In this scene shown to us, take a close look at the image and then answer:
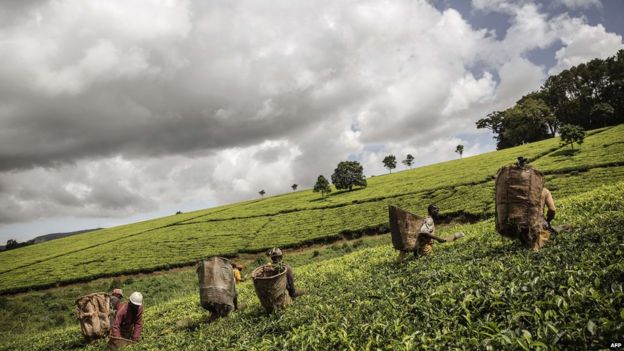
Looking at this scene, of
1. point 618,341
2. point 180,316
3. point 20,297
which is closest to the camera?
point 618,341

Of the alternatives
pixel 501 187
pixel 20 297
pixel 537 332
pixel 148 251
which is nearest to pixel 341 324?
pixel 537 332

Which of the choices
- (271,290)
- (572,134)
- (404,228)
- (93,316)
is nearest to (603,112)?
(572,134)

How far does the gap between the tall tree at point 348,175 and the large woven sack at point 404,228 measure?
57406 millimetres

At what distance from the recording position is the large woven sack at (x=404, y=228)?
12.0 metres

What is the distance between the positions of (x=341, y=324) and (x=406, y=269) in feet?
14.3

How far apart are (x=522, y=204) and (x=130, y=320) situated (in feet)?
39.1

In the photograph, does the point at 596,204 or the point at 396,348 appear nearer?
the point at 396,348

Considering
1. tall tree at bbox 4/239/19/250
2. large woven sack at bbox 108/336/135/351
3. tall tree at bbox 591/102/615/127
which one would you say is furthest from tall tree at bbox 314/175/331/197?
A: tall tree at bbox 4/239/19/250

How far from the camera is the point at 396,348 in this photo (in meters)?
5.16

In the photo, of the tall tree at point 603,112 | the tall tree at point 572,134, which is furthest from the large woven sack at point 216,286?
the tall tree at point 603,112

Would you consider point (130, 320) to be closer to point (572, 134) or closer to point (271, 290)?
point (271, 290)

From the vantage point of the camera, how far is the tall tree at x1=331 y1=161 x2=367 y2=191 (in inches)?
2741

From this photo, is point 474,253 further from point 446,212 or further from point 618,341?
point 446,212

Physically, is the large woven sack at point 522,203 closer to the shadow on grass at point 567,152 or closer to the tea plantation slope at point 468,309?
the tea plantation slope at point 468,309
